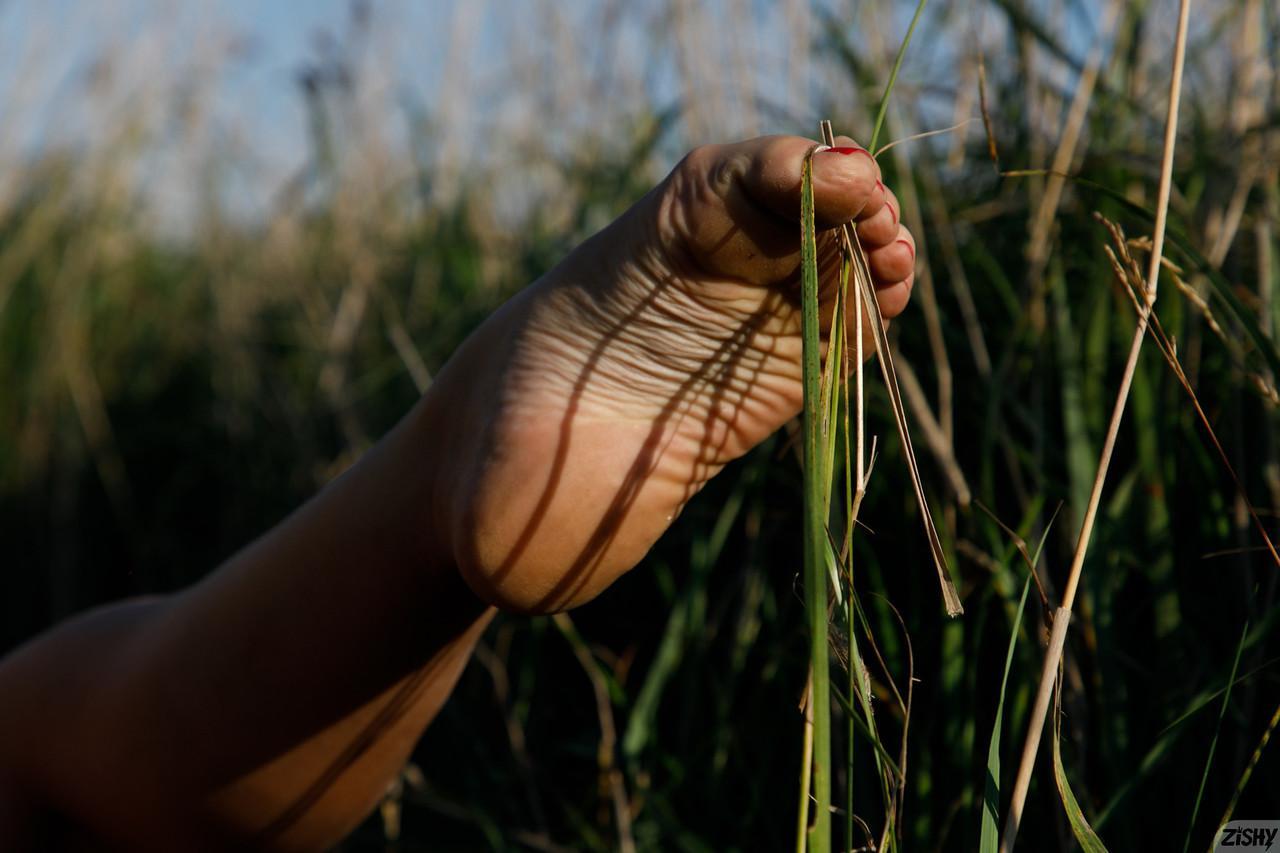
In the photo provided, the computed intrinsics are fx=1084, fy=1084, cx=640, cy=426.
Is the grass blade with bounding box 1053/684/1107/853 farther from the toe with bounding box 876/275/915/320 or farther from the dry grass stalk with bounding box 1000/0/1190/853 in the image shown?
the toe with bounding box 876/275/915/320

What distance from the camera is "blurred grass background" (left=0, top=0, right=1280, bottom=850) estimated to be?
0.73 meters

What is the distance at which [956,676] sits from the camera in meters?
0.72

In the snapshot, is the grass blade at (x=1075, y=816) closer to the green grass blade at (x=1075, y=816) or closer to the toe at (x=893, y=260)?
the green grass blade at (x=1075, y=816)

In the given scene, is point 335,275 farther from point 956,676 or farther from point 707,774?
point 956,676

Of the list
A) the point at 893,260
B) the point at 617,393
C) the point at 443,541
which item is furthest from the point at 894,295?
the point at 443,541

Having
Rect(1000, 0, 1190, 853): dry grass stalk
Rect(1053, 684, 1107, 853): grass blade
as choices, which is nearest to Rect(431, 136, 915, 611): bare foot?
Rect(1000, 0, 1190, 853): dry grass stalk

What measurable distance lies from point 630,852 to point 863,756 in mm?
212

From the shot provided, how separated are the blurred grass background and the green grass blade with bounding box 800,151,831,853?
0.23 m

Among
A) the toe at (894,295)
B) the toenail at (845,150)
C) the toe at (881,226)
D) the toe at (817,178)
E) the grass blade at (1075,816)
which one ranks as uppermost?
the toenail at (845,150)

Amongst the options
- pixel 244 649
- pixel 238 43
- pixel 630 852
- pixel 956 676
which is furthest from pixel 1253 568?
pixel 238 43

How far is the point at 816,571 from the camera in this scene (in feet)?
1.28

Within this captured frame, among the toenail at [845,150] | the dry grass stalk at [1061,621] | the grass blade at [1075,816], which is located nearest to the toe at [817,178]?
the toenail at [845,150]

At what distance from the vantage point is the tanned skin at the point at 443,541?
53 cm

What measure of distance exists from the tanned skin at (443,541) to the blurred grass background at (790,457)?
19cm
